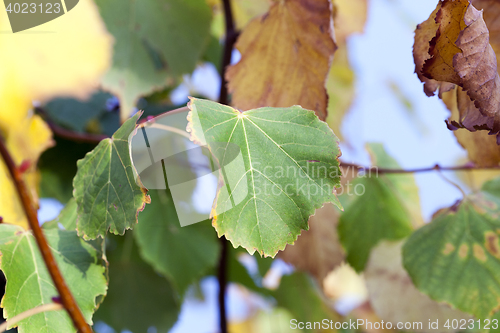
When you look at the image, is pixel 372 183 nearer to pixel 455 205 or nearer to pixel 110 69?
pixel 455 205

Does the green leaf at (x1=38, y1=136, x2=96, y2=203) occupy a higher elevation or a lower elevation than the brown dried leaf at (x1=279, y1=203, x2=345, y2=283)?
higher

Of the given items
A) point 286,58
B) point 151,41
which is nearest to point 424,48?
point 286,58

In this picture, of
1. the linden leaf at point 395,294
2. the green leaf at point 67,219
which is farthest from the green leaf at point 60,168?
the linden leaf at point 395,294

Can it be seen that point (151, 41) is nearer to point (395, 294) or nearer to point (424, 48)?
point (424, 48)

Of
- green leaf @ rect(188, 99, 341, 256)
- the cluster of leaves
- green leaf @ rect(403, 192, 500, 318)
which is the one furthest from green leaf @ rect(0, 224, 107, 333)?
green leaf @ rect(403, 192, 500, 318)

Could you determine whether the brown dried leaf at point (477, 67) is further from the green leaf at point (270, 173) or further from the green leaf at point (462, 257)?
the green leaf at point (462, 257)

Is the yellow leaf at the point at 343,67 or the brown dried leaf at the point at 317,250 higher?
the yellow leaf at the point at 343,67

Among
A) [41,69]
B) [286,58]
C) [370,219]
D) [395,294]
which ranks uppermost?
[41,69]

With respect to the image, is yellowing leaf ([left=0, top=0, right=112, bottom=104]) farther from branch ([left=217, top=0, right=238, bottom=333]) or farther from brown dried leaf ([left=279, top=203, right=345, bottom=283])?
brown dried leaf ([left=279, top=203, right=345, bottom=283])
